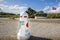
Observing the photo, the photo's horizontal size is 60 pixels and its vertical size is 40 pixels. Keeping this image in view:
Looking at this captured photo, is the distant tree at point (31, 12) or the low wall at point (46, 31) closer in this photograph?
the low wall at point (46, 31)

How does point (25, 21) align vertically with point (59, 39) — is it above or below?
above

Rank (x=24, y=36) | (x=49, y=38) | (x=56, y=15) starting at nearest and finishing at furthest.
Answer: (x=24, y=36)
(x=49, y=38)
(x=56, y=15)

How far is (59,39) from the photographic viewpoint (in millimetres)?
6285

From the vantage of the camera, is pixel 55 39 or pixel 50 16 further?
pixel 50 16

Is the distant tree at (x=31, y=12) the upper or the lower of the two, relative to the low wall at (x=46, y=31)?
upper

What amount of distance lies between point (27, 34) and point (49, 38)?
107 centimetres

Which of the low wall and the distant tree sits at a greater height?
the distant tree

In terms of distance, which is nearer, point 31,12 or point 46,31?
point 46,31

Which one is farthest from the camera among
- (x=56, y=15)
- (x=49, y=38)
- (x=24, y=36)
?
(x=56, y=15)

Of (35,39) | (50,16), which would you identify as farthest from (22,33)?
(50,16)

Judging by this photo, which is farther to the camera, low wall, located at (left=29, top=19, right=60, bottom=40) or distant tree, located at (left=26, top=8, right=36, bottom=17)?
distant tree, located at (left=26, top=8, right=36, bottom=17)

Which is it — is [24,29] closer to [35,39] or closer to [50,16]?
[35,39]

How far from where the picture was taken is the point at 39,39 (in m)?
6.36

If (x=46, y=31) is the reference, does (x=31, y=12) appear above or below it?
above
